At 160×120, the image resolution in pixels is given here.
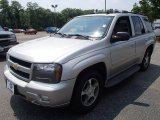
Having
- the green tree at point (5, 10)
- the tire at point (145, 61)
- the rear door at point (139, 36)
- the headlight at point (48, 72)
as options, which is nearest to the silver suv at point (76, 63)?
the headlight at point (48, 72)

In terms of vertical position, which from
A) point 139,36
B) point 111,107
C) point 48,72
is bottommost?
point 111,107

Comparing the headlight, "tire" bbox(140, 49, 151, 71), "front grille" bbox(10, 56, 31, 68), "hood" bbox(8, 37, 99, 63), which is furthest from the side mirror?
"tire" bbox(140, 49, 151, 71)

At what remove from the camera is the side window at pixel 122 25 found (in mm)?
5382

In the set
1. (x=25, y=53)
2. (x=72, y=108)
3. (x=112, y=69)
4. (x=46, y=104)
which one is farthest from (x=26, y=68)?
(x=112, y=69)

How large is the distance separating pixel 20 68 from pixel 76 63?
0.96m

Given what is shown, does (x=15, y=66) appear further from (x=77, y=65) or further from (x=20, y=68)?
(x=77, y=65)

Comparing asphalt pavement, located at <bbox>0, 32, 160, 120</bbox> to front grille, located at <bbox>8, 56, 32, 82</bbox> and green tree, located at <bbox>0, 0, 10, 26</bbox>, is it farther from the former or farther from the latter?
green tree, located at <bbox>0, 0, 10, 26</bbox>

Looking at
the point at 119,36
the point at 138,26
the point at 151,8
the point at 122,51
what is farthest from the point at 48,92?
the point at 151,8

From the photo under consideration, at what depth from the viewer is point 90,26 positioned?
5.36 meters

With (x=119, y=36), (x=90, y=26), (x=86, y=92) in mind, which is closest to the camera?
(x=86, y=92)

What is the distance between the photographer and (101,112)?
4508mm

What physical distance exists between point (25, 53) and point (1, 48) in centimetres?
634

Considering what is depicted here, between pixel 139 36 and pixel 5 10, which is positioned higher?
pixel 5 10

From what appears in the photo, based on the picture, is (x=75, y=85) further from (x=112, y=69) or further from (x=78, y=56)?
(x=112, y=69)
